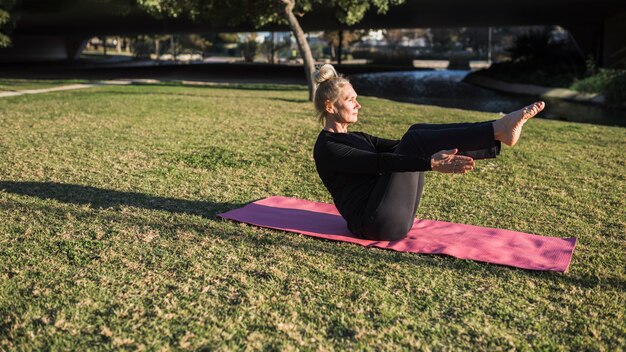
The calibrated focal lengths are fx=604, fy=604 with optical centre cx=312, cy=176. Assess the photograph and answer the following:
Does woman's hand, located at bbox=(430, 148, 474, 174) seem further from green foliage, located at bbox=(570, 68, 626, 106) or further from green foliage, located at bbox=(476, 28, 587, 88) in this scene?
green foliage, located at bbox=(476, 28, 587, 88)

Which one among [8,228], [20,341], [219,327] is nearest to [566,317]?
[219,327]

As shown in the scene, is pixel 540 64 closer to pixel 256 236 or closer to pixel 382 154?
pixel 256 236

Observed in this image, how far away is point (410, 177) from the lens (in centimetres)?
396

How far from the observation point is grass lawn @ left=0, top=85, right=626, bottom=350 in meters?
2.98

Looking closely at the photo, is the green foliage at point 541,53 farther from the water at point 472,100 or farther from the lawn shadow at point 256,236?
the lawn shadow at point 256,236

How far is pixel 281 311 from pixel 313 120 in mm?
8712

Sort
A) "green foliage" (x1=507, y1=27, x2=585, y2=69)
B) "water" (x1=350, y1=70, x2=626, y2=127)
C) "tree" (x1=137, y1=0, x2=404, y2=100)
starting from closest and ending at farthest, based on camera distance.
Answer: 1. "water" (x1=350, y1=70, x2=626, y2=127)
2. "tree" (x1=137, y1=0, x2=404, y2=100)
3. "green foliage" (x1=507, y1=27, x2=585, y2=69)

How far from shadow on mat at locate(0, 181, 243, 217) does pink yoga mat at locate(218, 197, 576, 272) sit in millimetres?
366

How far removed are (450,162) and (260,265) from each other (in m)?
1.36

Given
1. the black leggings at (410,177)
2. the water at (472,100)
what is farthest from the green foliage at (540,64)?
the black leggings at (410,177)

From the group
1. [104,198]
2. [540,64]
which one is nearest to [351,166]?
[104,198]

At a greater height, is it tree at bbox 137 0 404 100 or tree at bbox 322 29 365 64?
tree at bbox 137 0 404 100

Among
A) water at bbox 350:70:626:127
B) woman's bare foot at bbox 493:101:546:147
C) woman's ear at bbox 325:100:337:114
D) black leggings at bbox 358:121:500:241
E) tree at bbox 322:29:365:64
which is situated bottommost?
water at bbox 350:70:626:127

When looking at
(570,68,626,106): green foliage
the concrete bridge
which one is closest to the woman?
(570,68,626,106): green foliage
